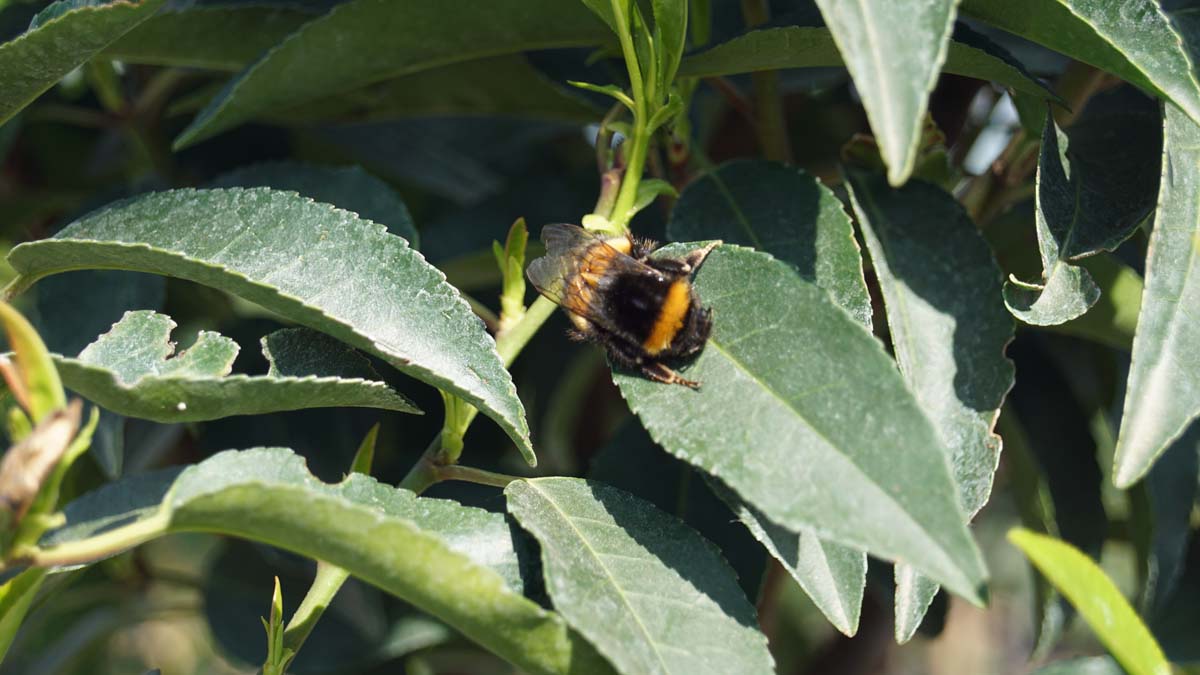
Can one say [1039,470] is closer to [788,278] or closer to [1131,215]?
[1131,215]

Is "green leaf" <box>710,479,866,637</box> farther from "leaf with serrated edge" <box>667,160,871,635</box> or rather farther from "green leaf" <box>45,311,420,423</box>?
"green leaf" <box>45,311,420,423</box>

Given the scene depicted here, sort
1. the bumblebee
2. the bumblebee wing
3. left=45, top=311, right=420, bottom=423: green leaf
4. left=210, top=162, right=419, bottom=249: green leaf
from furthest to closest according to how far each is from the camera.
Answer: left=210, top=162, right=419, bottom=249: green leaf
the bumblebee wing
the bumblebee
left=45, top=311, right=420, bottom=423: green leaf

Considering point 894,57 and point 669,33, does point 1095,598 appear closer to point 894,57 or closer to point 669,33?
point 894,57

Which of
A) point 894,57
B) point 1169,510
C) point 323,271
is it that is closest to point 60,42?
point 323,271

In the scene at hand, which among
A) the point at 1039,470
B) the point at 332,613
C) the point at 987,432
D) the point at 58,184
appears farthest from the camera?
the point at 58,184

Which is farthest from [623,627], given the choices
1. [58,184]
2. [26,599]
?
[58,184]

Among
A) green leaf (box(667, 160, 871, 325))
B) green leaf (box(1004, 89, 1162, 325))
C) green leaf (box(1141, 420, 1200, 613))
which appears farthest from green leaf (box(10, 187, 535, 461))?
green leaf (box(1141, 420, 1200, 613))

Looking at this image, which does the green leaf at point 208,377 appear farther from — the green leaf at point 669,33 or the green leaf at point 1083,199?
the green leaf at point 1083,199

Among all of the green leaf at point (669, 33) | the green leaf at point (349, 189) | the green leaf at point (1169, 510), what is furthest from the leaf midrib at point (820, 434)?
the green leaf at point (1169, 510)
